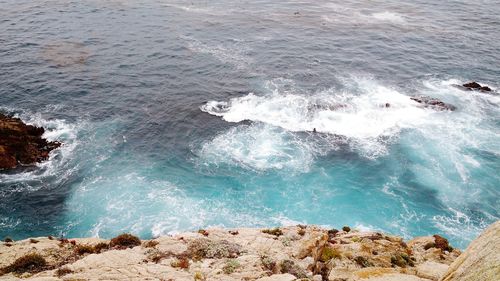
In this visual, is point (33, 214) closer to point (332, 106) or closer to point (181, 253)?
point (181, 253)

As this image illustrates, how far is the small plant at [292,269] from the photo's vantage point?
24.9 meters

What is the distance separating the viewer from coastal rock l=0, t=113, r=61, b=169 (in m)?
58.1

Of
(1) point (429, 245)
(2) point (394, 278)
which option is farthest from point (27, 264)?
(1) point (429, 245)

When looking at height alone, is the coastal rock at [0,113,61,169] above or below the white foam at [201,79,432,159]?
below

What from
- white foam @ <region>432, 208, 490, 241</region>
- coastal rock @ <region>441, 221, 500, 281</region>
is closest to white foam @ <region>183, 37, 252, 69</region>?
white foam @ <region>432, 208, 490, 241</region>

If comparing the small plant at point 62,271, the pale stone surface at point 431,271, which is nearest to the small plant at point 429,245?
the pale stone surface at point 431,271

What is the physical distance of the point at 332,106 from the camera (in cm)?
7125

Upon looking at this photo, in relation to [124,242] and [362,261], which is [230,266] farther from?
[124,242]

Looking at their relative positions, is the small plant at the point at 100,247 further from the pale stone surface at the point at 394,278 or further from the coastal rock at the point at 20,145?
the coastal rock at the point at 20,145

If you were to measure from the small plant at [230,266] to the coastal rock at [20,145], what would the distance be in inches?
1766

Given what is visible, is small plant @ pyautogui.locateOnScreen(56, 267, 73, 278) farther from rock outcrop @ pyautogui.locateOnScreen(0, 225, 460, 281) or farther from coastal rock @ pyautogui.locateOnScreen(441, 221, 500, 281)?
coastal rock @ pyautogui.locateOnScreen(441, 221, 500, 281)

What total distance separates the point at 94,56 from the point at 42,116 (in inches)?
996

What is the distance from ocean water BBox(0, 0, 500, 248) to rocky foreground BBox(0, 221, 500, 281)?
16.8 m

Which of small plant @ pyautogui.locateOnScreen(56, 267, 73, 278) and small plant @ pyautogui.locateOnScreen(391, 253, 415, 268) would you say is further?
small plant @ pyautogui.locateOnScreen(391, 253, 415, 268)
